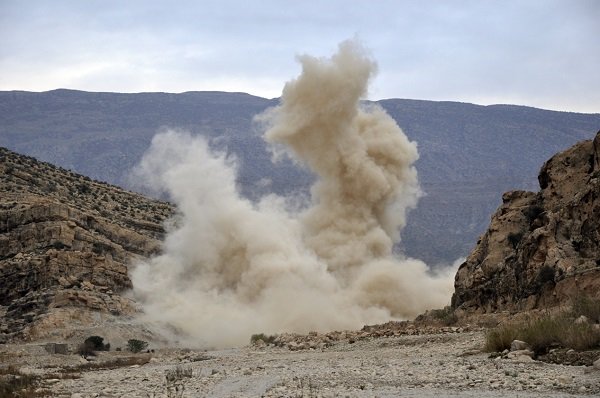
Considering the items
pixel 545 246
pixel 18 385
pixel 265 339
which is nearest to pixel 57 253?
pixel 265 339

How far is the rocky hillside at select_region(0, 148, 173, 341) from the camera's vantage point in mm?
49188

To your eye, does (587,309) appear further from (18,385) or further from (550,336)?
(18,385)

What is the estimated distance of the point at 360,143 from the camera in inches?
2290

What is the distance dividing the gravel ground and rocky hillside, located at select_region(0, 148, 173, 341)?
47.9 feet

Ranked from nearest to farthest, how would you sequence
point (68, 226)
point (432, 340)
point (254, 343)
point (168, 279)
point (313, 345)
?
point (432, 340) < point (313, 345) < point (254, 343) < point (68, 226) < point (168, 279)

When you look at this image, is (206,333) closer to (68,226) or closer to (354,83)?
(68,226)

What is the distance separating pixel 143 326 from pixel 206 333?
324cm

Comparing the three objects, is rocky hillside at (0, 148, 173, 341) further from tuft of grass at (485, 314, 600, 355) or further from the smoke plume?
tuft of grass at (485, 314, 600, 355)

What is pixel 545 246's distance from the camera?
111 ft

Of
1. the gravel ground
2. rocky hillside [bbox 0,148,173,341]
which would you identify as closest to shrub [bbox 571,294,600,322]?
the gravel ground

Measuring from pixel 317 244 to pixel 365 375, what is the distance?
126 feet

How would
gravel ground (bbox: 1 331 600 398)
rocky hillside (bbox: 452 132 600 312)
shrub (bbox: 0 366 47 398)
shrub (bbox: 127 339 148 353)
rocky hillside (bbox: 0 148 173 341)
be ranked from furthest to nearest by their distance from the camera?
rocky hillside (bbox: 0 148 173 341) < shrub (bbox: 127 339 148 353) < rocky hillside (bbox: 452 132 600 312) < shrub (bbox: 0 366 47 398) < gravel ground (bbox: 1 331 600 398)

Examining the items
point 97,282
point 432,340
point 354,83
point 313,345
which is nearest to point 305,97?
point 354,83

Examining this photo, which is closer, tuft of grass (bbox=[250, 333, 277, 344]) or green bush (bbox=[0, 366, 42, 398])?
green bush (bbox=[0, 366, 42, 398])
